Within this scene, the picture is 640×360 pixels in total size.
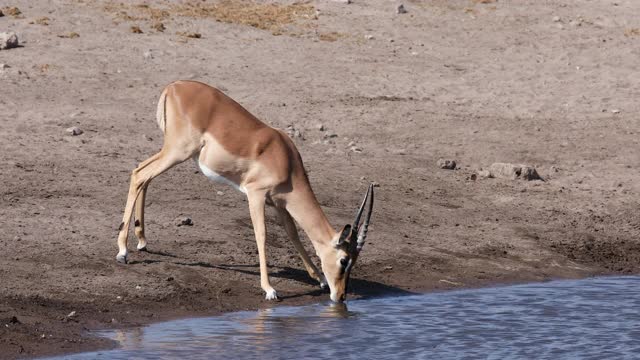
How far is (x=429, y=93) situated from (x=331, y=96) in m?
1.42

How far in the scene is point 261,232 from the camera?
11398 mm

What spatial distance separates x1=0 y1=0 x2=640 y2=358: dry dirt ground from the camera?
1142cm

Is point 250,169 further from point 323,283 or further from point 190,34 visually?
point 190,34

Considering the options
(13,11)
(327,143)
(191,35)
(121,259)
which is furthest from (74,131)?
(13,11)

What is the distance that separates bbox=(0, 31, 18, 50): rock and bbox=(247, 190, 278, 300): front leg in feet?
23.5

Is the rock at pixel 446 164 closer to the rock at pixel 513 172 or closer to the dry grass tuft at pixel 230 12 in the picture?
the rock at pixel 513 172

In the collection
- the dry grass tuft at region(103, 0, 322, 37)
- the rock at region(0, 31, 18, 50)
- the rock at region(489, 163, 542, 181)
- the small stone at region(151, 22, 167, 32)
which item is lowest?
the rock at region(489, 163, 542, 181)

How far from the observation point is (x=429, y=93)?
1825cm

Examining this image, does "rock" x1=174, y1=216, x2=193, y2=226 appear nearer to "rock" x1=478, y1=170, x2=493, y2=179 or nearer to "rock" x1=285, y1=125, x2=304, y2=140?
"rock" x1=285, y1=125, x2=304, y2=140

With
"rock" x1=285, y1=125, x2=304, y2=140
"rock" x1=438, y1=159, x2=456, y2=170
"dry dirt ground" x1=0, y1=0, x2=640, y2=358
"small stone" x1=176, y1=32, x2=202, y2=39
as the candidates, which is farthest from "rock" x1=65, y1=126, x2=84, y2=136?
"small stone" x1=176, y1=32, x2=202, y2=39

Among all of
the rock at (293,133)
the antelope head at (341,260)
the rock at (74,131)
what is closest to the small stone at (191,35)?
the rock at (293,133)

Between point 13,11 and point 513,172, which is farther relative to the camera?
point 13,11

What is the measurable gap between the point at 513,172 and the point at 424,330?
504 cm

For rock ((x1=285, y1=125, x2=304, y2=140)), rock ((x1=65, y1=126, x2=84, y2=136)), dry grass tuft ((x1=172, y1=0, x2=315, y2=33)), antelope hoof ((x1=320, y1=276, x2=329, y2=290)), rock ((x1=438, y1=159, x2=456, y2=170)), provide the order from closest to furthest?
antelope hoof ((x1=320, y1=276, x2=329, y2=290)), rock ((x1=65, y1=126, x2=84, y2=136)), rock ((x1=438, y1=159, x2=456, y2=170)), rock ((x1=285, y1=125, x2=304, y2=140)), dry grass tuft ((x1=172, y1=0, x2=315, y2=33))
